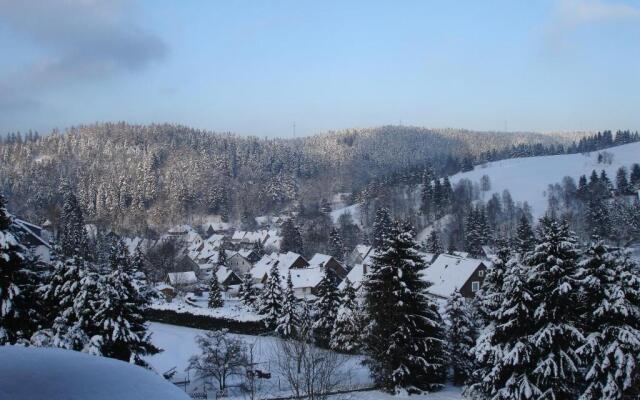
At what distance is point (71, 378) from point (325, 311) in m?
30.0

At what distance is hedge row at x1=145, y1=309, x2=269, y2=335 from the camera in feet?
120

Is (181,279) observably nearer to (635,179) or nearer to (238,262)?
(238,262)

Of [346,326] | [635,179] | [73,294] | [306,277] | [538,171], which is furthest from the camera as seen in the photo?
[538,171]

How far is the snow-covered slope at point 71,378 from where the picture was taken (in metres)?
2.40

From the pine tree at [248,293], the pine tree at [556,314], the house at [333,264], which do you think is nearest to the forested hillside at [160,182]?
the house at [333,264]

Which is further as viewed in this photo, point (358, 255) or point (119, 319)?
point (358, 255)

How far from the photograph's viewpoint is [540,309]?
51.3 ft

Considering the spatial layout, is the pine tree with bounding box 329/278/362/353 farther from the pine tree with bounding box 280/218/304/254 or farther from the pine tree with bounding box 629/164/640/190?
the pine tree with bounding box 629/164/640/190

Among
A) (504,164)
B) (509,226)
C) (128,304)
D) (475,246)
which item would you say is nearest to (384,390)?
(128,304)

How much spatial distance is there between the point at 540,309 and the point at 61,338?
49.0 feet

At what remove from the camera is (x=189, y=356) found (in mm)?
30438

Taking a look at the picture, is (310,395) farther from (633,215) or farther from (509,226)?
(509,226)

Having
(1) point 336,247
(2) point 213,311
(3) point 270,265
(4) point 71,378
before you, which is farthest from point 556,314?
(1) point 336,247

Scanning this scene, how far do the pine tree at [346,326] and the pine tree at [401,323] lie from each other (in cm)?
584
